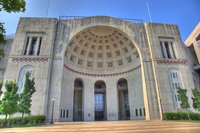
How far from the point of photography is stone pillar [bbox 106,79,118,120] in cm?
3089

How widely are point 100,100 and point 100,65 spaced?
9366 mm

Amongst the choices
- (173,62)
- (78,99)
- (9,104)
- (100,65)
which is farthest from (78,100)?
(173,62)

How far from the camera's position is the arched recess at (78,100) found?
3228 centimetres

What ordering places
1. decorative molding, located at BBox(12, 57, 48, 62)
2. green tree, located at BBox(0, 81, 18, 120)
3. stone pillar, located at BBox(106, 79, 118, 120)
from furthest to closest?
1. stone pillar, located at BBox(106, 79, 118, 120)
2. decorative molding, located at BBox(12, 57, 48, 62)
3. green tree, located at BBox(0, 81, 18, 120)

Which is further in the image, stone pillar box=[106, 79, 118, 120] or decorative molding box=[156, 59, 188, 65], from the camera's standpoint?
stone pillar box=[106, 79, 118, 120]

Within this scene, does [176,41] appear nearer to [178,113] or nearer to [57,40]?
[178,113]

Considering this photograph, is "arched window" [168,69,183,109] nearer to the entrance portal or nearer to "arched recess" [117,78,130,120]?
"arched recess" [117,78,130,120]

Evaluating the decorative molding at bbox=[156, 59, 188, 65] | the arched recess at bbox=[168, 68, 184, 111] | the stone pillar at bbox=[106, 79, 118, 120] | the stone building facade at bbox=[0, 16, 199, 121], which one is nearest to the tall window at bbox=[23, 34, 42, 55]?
the stone building facade at bbox=[0, 16, 199, 121]

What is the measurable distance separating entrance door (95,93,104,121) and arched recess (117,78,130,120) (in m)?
4.53

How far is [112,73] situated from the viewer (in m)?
34.2

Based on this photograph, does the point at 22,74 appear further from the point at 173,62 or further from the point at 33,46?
the point at 173,62

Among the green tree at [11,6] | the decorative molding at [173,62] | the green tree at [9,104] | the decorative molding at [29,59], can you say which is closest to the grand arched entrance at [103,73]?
the decorative molding at [173,62]

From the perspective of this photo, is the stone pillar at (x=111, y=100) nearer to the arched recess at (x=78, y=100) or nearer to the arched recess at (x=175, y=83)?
the arched recess at (x=78, y=100)

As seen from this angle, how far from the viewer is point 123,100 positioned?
3491cm
